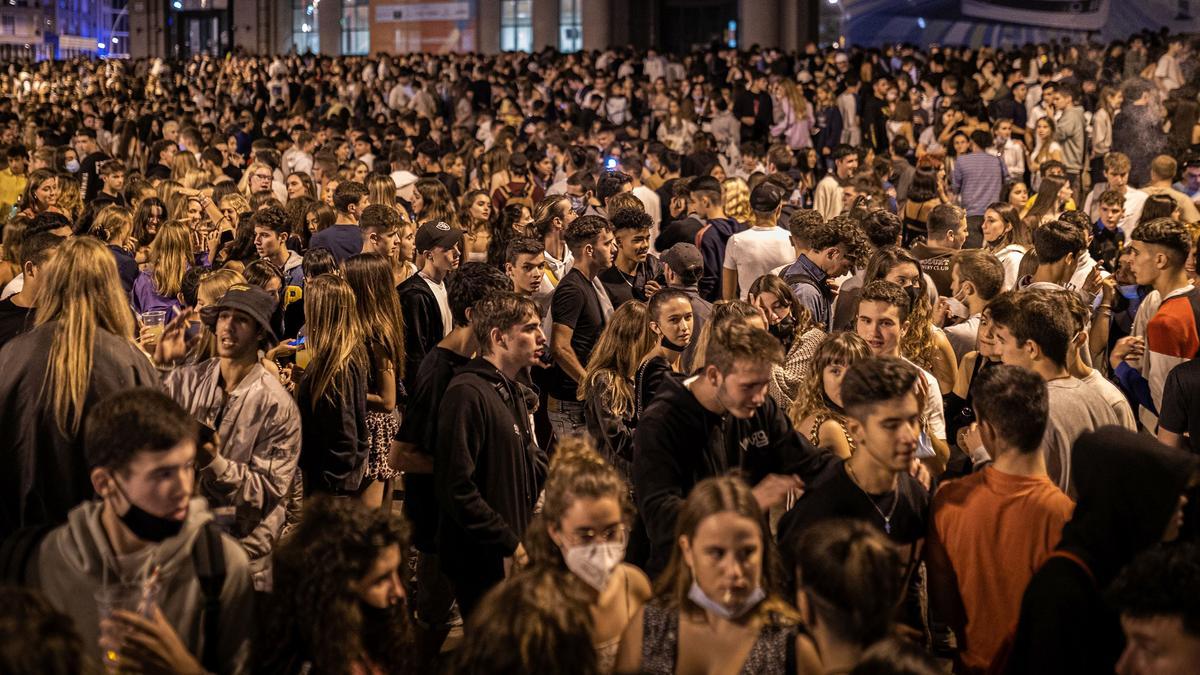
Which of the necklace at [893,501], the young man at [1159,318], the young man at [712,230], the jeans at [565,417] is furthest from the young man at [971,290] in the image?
the necklace at [893,501]

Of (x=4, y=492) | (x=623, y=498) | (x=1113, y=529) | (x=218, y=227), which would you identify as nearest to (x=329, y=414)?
(x=4, y=492)

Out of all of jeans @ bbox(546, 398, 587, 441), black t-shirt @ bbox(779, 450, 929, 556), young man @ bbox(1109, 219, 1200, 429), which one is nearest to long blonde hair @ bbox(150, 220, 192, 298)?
jeans @ bbox(546, 398, 587, 441)

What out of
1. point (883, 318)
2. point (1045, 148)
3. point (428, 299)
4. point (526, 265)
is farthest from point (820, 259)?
point (1045, 148)

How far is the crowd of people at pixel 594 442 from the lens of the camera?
10.5ft

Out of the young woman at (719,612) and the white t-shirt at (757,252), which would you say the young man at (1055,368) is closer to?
the young woman at (719,612)

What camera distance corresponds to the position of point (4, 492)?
4.20m

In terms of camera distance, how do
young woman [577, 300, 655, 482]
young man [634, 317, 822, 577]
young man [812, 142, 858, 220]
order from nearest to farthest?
young man [634, 317, 822, 577]
young woman [577, 300, 655, 482]
young man [812, 142, 858, 220]

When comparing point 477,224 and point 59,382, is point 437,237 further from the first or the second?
point 59,382

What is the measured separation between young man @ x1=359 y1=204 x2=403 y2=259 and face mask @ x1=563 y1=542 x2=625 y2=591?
13.9 ft

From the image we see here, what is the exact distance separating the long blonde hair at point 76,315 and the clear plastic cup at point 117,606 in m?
1.20

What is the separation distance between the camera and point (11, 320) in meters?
5.56

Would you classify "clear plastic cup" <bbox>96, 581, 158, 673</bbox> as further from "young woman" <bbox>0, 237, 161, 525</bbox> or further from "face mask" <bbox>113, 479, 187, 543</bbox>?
"young woman" <bbox>0, 237, 161, 525</bbox>

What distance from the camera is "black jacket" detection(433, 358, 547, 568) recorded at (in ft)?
15.1

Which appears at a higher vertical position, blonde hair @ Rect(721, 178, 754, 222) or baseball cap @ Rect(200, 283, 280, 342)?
blonde hair @ Rect(721, 178, 754, 222)
